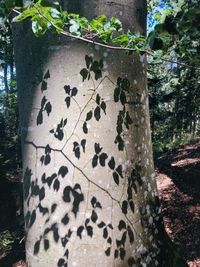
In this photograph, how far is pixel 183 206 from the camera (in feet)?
23.0

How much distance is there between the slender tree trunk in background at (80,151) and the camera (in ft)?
7.13

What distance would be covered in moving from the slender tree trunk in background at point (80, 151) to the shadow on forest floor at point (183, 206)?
10.0 feet

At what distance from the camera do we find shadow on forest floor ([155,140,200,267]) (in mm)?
5473

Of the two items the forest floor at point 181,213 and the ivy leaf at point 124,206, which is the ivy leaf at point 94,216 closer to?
the ivy leaf at point 124,206

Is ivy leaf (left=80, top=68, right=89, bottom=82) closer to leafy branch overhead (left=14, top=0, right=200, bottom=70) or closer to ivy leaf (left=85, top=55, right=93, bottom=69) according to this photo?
ivy leaf (left=85, top=55, right=93, bottom=69)

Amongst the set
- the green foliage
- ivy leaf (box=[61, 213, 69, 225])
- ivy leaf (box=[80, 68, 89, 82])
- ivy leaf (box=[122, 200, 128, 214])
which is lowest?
the green foliage

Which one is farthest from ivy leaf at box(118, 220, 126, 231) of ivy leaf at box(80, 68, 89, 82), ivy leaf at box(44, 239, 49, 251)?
ivy leaf at box(80, 68, 89, 82)

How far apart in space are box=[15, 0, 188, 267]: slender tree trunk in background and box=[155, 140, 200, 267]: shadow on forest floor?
3.06m

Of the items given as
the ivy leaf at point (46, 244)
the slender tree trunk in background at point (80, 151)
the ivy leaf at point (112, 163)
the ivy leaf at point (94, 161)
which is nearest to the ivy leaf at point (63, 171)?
the slender tree trunk in background at point (80, 151)

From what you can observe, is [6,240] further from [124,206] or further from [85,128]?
[85,128]

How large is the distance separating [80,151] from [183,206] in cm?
527

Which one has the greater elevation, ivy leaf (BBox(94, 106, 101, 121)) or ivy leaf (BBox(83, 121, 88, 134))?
ivy leaf (BBox(94, 106, 101, 121))

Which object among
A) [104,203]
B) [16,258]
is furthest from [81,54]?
[16,258]

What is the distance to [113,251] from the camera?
2242 mm
